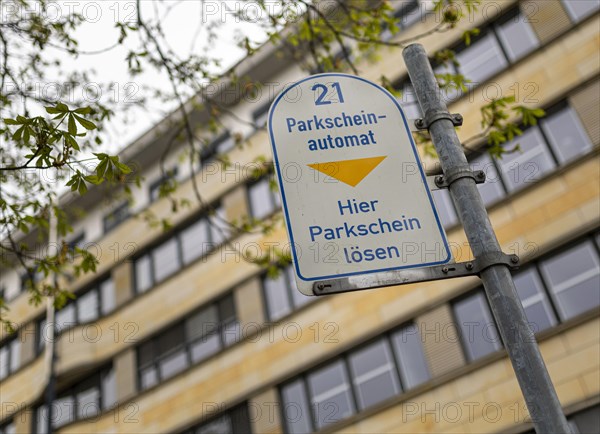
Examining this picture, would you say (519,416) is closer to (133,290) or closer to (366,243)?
(366,243)

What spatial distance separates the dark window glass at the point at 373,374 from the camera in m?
14.7

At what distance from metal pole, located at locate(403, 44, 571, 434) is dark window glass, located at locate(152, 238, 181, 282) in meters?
17.8

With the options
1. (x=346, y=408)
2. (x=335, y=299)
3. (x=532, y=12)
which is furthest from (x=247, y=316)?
(x=532, y=12)

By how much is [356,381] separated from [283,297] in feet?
10.6

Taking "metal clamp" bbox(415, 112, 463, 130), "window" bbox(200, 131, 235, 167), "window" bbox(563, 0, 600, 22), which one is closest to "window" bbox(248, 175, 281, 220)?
"window" bbox(200, 131, 235, 167)

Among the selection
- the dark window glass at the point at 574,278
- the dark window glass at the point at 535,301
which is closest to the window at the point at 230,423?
the dark window glass at the point at 535,301

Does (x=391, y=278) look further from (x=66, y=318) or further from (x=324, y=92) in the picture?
(x=66, y=318)

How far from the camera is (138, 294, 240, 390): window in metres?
18.4

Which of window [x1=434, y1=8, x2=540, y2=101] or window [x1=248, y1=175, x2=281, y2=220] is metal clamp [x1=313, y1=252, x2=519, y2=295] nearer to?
window [x1=434, y1=8, x2=540, y2=101]

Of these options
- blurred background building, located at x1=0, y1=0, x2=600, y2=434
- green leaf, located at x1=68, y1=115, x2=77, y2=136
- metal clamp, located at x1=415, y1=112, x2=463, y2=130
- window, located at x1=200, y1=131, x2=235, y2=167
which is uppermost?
window, located at x1=200, y1=131, x2=235, y2=167

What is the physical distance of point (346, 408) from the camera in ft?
49.6

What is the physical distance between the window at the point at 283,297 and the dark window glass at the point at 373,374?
91.4 inches

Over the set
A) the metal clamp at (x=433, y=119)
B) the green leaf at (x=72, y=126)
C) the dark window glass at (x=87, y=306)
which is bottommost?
the metal clamp at (x=433, y=119)

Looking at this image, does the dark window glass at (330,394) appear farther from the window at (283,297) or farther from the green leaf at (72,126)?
the green leaf at (72,126)
